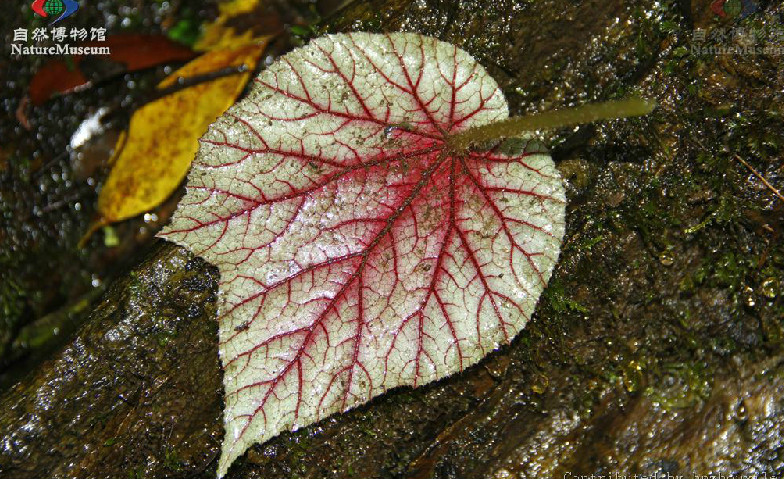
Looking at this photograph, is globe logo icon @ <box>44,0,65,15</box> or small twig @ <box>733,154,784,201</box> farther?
globe logo icon @ <box>44,0,65,15</box>

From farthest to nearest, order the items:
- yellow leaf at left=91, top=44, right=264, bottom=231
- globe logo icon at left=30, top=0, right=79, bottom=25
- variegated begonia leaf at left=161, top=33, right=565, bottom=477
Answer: globe logo icon at left=30, top=0, right=79, bottom=25 → yellow leaf at left=91, top=44, right=264, bottom=231 → variegated begonia leaf at left=161, top=33, right=565, bottom=477

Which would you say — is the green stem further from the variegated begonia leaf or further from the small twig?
the small twig

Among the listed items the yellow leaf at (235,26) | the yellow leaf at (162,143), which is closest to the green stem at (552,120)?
the yellow leaf at (162,143)

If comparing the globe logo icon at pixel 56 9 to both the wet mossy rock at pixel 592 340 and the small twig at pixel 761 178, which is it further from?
the small twig at pixel 761 178

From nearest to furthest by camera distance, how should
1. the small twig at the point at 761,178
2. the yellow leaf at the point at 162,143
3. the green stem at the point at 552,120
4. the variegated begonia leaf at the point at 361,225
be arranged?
1. the green stem at the point at 552,120
2. the variegated begonia leaf at the point at 361,225
3. the small twig at the point at 761,178
4. the yellow leaf at the point at 162,143

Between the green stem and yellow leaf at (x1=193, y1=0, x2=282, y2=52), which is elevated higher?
yellow leaf at (x1=193, y1=0, x2=282, y2=52)

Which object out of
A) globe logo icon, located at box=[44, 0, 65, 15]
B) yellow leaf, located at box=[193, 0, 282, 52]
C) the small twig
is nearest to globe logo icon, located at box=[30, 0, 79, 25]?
globe logo icon, located at box=[44, 0, 65, 15]

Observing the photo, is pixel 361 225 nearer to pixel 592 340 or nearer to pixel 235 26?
pixel 592 340
